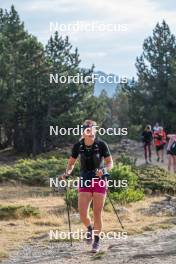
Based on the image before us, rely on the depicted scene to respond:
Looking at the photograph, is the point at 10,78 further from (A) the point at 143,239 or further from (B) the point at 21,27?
(A) the point at 143,239

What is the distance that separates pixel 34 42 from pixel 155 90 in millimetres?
8894

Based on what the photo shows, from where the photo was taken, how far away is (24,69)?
37125 mm

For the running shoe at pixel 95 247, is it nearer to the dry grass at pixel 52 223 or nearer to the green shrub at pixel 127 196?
the dry grass at pixel 52 223

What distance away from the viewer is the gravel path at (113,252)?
7.79 meters

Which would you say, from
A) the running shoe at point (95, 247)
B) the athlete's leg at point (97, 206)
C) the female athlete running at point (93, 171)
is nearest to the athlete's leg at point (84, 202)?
the female athlete running at point (93, 171)

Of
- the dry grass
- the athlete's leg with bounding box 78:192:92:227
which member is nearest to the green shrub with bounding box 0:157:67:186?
the dry grass

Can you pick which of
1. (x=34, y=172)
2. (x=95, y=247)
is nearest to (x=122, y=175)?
(x=34, y=172)

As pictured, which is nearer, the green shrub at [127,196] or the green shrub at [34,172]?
the green shrub at [127,196]

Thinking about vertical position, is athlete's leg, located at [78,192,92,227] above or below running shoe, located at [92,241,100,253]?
above

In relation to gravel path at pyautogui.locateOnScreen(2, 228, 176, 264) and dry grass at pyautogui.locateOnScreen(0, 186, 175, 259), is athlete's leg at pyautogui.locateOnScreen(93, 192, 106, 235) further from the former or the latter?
dry grass at pyautogui.locateOnScreen(0, 186, 175, 259)

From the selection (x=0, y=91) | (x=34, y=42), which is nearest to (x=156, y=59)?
(x=34, y=42)

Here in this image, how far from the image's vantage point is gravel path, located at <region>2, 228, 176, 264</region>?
7.79 metres

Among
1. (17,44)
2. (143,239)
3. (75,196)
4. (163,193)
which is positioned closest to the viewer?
(143,239)

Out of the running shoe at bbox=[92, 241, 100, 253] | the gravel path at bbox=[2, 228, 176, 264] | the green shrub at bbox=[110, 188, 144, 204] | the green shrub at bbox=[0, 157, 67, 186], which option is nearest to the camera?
the gravel path at bbox=[2, 228, 176, 264]
